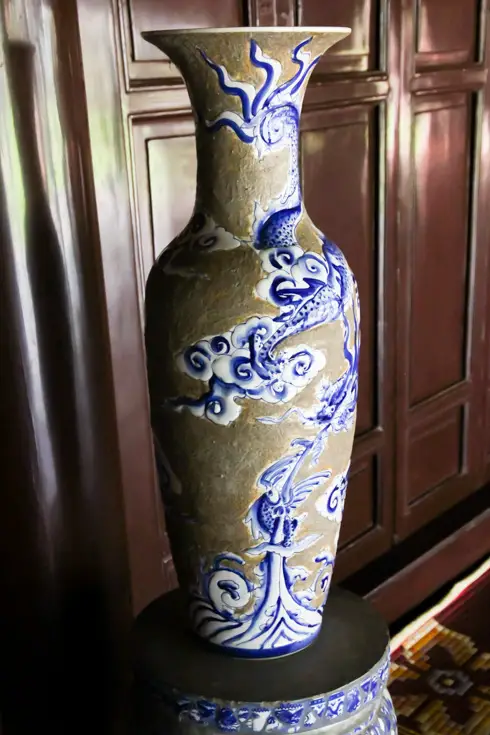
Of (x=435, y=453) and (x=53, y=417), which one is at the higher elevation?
(x=53, y=417)

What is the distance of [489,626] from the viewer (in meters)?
1.75

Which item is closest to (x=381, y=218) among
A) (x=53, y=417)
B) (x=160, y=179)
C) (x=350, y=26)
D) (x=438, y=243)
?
(x=438, y=243)

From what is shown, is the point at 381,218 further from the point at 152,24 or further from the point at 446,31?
the point at 152,24

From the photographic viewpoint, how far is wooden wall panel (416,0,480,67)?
1.69m

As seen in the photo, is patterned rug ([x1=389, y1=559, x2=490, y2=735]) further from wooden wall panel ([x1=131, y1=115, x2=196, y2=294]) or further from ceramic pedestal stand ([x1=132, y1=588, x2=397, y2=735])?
wooden wall panel ([x1=131, y1=115, x2=196, y2=294])

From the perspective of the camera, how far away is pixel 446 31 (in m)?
1.76

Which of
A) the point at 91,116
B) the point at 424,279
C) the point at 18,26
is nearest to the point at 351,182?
the point at 424,279

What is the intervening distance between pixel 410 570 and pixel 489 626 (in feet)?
0.66

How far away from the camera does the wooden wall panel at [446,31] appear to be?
66.6 inches

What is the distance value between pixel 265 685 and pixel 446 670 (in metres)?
0.78

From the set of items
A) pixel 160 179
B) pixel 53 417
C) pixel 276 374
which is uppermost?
pixel 160 179

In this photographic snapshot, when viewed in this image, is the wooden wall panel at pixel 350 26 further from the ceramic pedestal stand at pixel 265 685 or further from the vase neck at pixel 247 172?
the ceramic pedestal stand at pixel 265 685

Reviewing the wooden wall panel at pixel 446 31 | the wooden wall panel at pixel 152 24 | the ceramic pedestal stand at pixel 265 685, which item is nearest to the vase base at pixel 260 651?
the ceramic pedestal stand at pixel 265 685

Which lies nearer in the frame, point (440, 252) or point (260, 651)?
point (260, 651)
